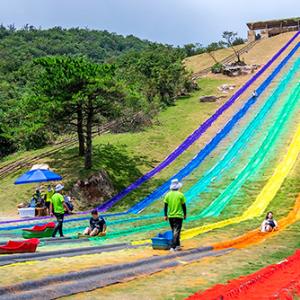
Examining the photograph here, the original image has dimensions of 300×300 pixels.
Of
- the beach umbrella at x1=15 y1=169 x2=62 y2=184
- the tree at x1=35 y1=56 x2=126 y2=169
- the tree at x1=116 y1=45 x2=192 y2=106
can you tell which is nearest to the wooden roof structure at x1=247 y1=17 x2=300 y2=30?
the tree at x1=116 y1=45 x2=192 y2=106

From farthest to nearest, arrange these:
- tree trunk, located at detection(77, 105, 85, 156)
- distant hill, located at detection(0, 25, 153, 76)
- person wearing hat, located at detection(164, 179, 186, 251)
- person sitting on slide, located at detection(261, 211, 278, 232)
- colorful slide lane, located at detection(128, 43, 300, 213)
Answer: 1. distant hill, located at detection(0, 25, 153, 76)
2. tree trunk, located at detection(77, 105, 85, 156)
3. colorful slide lane, located at detection(128, 43, 300, 213)
4. person sitting on slide, located at detection(261, 211, 278, 232)
5. person wearing hat, located at detection(164, 179, 186, 251)

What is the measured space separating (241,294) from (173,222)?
4499mm

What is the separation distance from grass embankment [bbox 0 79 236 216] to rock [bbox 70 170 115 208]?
446mm

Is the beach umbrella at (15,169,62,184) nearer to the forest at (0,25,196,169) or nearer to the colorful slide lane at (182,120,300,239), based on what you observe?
the forest at (0,25,196,169)

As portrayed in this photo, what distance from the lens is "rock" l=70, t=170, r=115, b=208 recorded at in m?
23.3

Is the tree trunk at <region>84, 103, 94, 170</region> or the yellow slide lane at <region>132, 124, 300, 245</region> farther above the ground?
the tree trunk at <region>84, 103, 94, 170</region>

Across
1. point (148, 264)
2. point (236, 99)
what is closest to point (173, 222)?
point (148, 264)

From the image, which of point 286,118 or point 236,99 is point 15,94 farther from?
point 286,118

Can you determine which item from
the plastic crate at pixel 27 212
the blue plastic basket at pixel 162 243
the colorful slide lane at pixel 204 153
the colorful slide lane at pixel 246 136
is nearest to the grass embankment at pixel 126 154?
the colorful slide lane at pixel 204 153

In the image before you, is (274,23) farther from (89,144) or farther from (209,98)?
(89,144)

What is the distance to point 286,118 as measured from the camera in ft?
108

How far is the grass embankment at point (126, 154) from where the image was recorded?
2447cm

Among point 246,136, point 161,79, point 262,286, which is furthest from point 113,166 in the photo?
point 262,286

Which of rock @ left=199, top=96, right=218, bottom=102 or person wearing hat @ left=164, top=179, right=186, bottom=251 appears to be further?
rock @ left=199, top=96, right=218, bottom=102
